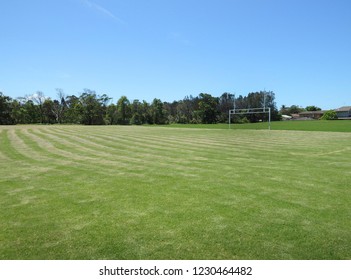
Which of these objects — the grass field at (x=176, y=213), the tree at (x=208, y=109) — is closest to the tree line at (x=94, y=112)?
the tree at (x=208, y=109)

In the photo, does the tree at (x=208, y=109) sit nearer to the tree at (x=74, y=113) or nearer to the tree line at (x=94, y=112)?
the tree line at (x=94, y=112)

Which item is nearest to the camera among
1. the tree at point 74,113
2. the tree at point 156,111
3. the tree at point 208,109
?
the tree at point 74,113

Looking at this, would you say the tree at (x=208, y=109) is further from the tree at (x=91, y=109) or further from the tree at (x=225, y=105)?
the tree at (x=91, y=109)

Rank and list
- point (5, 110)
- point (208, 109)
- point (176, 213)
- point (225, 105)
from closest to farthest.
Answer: point (176, 213) → point (5, 110) → point (208, 109) → point (225, 105)

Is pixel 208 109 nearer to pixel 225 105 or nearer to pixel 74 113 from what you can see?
pixel 225 105

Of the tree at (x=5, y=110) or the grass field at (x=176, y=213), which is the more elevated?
the tree at (x=5, y=110)

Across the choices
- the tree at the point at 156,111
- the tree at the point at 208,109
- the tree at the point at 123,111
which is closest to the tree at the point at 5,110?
the tree at the point at 123,111

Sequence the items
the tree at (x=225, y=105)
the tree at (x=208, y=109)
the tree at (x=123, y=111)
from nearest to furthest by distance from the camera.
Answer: the tree at (x=123, y=111)
the tree at (x=208, y=109)
the tree at (x=225, y=105)

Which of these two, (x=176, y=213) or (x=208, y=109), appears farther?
(x=208, y=109)

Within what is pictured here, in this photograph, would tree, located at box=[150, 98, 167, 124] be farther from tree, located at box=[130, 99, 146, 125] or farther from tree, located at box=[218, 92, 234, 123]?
tree, located at box=[218, 92, 234, 123]

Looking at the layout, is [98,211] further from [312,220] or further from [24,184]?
[312,220]

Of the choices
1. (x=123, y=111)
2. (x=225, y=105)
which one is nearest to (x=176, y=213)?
(x=123, y=111)

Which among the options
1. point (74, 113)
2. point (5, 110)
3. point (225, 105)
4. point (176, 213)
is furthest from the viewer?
point (225, 105)

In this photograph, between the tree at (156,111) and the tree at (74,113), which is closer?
the tree at (74,113)
